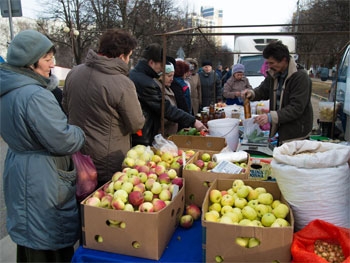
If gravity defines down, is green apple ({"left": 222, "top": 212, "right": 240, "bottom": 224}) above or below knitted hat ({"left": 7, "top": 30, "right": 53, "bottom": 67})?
below

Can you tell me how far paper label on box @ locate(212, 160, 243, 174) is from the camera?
6.77 ft

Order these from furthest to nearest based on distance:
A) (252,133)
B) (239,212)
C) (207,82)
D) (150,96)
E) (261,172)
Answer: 1. (207,82)
2. (252,133)
3. (150,96)
4. (261,172)
5. (239,212)

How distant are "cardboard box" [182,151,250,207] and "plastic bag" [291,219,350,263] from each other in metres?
0.59

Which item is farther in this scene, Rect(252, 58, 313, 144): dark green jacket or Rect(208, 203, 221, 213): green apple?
Rect(252, 58, 313, 144): dark green jacket

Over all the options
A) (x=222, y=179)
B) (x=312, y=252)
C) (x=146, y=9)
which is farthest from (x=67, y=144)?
(x=146, y=9)

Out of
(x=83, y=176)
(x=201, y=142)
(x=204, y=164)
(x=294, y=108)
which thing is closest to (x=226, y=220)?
(x=204, y=164)

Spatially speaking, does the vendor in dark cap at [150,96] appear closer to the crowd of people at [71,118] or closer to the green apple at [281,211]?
the crowd of people at [71,118]

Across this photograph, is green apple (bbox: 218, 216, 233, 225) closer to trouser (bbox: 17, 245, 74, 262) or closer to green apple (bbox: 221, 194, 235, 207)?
green apple (bbox: 221, 194, 235, 207)

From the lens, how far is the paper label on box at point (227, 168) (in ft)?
6.77

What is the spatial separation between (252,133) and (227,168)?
5.28 feet

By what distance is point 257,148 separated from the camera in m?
3.33

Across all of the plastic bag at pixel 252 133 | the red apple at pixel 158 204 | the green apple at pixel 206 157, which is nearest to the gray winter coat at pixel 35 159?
the red apple at pixel 158 204

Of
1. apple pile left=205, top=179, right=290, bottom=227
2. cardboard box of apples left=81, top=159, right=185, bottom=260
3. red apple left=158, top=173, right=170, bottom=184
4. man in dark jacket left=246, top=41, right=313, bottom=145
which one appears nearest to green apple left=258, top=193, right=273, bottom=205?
apple pile left=205, top=179, right=290, bottom=227

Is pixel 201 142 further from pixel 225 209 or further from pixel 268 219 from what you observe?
pixel 268 219
